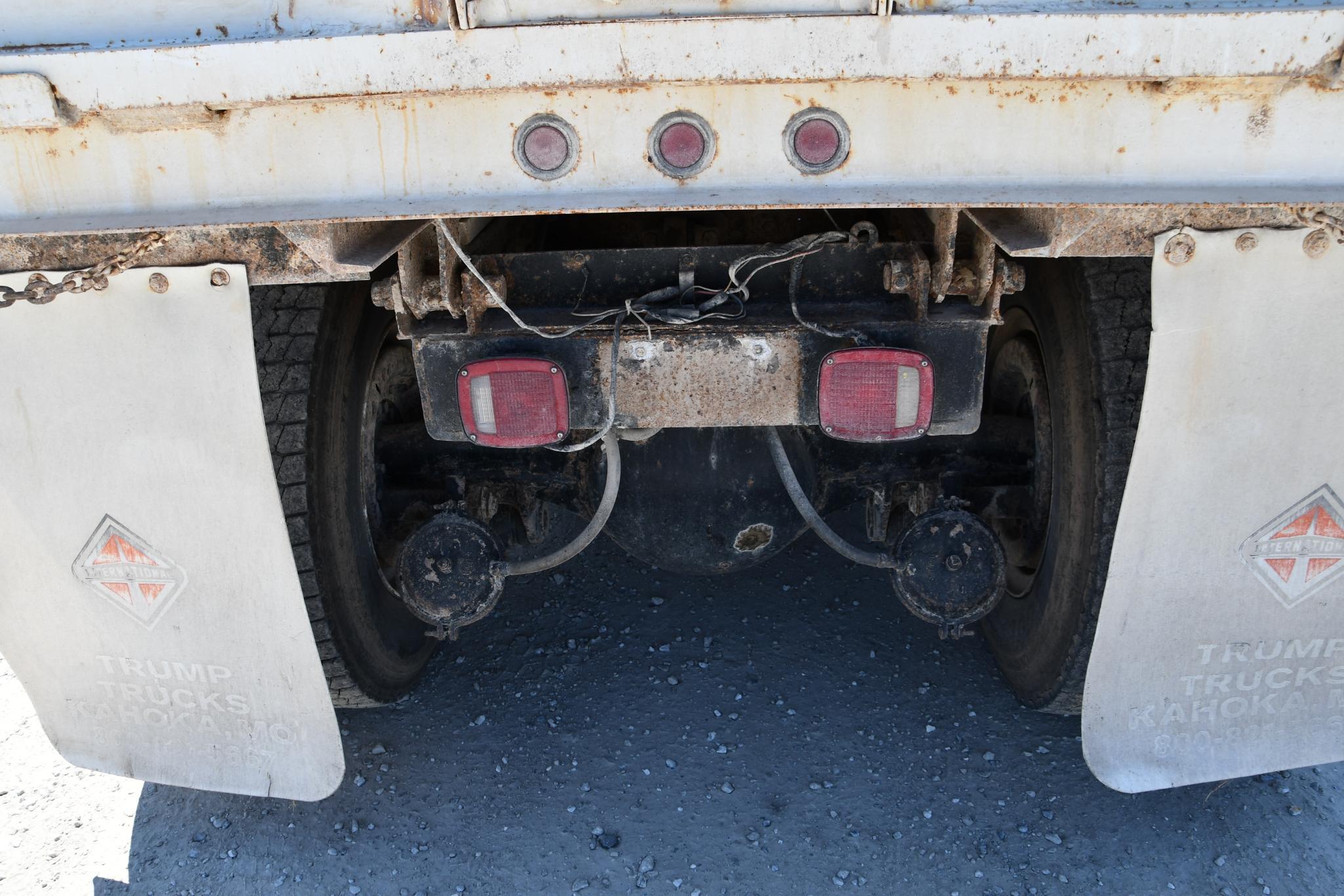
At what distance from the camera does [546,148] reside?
53.9 inches

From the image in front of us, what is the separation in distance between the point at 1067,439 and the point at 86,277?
1.86 metres

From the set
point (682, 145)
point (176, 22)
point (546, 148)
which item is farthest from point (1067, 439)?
point (176, 22)

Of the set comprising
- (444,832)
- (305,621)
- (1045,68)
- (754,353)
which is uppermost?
(1045,68)

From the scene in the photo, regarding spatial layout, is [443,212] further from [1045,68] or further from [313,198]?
[1045,68]

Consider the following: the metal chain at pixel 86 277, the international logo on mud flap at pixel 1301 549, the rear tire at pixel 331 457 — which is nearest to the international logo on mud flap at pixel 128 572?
the rear tire at pixel 331 457

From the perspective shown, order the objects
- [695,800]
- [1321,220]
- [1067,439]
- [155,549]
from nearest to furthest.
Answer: [1321,220] → [155,549] → [1067,439] → [695,800]

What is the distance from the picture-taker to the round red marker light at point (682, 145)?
1.35m

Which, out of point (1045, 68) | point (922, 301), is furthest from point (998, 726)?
point (1045, 68)

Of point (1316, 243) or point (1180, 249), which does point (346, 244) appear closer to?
point (1180, 249)

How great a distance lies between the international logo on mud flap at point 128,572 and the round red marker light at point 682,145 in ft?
4.01

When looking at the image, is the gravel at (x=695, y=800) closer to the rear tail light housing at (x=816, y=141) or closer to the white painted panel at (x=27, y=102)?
the rear tail light housing at (x=816, y=141)

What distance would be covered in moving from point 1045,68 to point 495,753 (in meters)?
1.90

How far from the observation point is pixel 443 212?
54.9 inches

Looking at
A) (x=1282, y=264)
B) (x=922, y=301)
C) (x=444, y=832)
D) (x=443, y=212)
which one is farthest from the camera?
(x=444, y=832)
